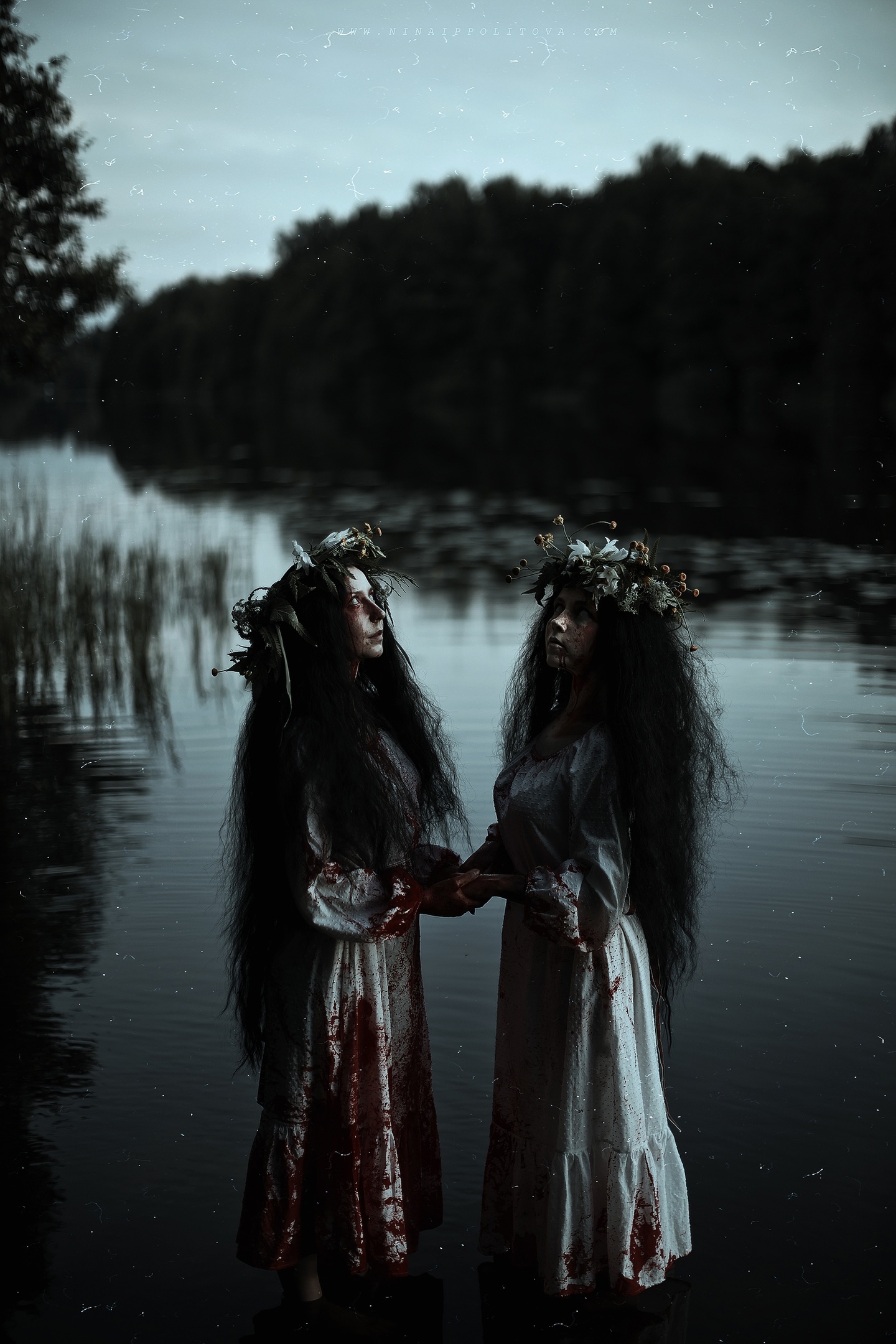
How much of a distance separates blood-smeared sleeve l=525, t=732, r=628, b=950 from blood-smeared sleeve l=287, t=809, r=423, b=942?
12.4 inches

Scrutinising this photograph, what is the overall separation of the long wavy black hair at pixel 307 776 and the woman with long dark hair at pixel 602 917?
0.34 metres

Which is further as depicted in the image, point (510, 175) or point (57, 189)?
point (510, 175)

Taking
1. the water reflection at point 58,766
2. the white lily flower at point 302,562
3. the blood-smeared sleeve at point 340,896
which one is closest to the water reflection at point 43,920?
the water reflection at point 58,766

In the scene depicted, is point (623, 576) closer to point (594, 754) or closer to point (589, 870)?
point (594, 754)

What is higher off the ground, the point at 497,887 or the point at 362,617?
the point at 362,617

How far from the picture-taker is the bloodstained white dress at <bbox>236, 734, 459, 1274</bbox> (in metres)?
3.53

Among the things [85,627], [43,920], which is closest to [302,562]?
[43,920]

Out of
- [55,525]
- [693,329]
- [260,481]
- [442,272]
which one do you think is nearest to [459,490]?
[260,481]

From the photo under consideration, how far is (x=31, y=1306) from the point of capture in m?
3.92

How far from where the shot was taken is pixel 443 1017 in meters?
5.73

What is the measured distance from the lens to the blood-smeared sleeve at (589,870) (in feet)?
11.3

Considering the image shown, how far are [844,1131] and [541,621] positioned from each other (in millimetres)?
2147

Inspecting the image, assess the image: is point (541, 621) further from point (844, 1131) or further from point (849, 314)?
point (849, 314)

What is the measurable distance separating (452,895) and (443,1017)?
2.29 meters
